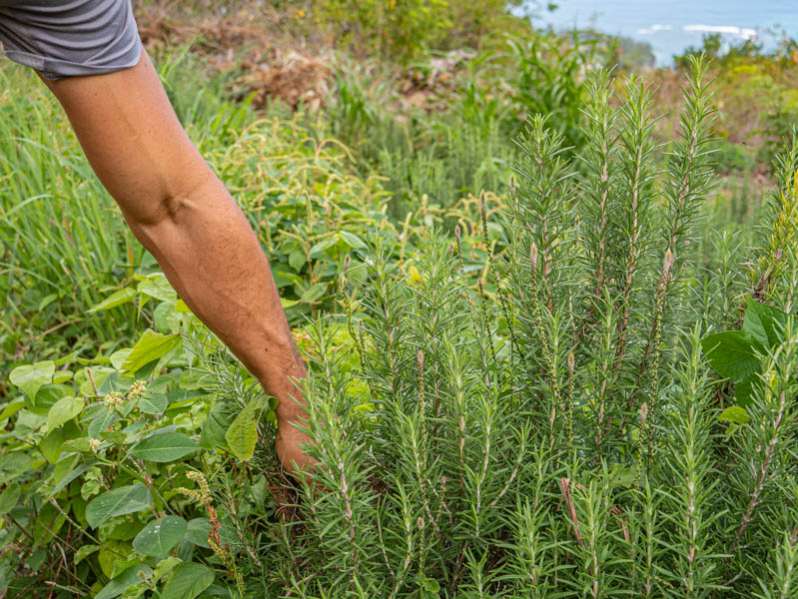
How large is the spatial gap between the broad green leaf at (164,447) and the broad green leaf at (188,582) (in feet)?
0.74

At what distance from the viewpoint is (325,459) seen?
1158 millimetres

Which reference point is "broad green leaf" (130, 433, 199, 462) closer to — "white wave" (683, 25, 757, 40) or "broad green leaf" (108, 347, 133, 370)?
"broad green leaf" (108, 347, 133, 370)

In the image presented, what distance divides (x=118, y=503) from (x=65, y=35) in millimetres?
920

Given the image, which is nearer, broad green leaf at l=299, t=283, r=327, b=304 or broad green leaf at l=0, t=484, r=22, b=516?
broad green leaf at l=0, t=484, r=22, b=516

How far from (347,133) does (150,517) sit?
173 inches

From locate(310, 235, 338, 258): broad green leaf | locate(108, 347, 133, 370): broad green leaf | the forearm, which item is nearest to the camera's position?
the forearm

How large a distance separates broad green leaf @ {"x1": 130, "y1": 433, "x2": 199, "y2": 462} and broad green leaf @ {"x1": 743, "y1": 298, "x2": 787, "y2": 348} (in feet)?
3.47

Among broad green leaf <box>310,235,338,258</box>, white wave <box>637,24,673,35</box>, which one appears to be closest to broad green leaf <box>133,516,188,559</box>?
broad green leaf <box>310,235,338,258</box>

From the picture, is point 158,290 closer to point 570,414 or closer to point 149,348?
point 149,348

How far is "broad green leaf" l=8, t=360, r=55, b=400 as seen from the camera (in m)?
2.02

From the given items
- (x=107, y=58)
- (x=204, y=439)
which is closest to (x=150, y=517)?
(x=204, y=439)

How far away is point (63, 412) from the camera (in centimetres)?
188

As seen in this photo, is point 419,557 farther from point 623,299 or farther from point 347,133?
point 347,133

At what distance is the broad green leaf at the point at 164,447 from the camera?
5.58 ft
